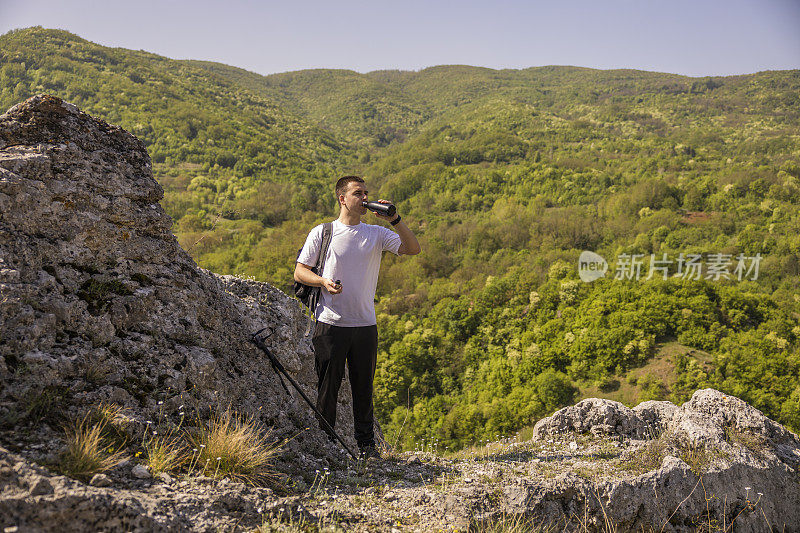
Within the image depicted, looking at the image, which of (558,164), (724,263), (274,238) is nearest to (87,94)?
(274,238)

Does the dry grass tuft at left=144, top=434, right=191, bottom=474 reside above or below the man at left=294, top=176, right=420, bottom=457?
below

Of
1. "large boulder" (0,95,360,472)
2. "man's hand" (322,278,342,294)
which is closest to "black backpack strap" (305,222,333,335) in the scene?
"man's hand" (322,278,342,294)

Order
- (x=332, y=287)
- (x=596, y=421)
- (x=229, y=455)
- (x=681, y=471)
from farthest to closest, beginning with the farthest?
(x=596, y=421), (x=681, y=471), (x=332, y=287), (x=229, y=455)

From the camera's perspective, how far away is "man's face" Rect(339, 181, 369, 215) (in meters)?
3.71

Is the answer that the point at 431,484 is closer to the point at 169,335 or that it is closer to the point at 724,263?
the point at 169,335

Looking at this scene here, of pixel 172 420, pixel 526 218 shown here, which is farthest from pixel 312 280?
pixel 526 218

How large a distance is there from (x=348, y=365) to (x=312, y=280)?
0.75m

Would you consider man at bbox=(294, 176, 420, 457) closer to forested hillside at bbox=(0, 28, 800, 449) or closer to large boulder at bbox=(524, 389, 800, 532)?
large boulder at bbox=(524, 389, 800, 532)

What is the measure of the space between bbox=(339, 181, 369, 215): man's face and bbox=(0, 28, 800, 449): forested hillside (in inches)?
74.6

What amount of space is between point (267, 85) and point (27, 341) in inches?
7151

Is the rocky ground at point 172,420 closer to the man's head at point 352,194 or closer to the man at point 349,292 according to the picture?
the man at point 349,292

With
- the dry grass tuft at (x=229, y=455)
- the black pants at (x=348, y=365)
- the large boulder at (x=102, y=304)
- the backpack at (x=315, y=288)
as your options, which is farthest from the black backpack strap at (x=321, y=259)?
the dry grass tuft at (x=229, y=455)

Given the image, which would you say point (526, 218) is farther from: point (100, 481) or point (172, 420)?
point (100, 481)

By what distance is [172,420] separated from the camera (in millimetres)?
2934
